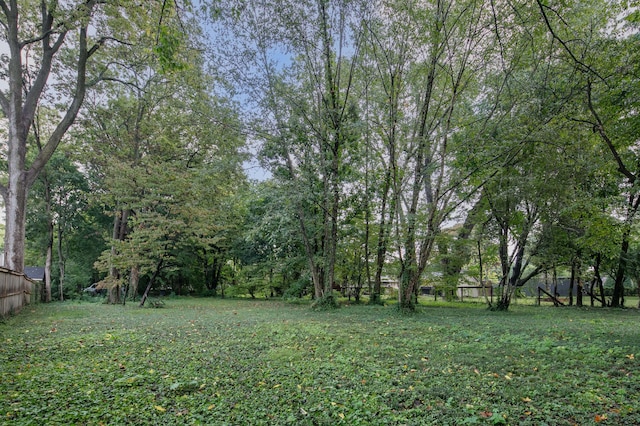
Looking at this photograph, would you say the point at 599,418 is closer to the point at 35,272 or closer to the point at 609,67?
the point at 609,67

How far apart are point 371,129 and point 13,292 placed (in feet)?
31.7

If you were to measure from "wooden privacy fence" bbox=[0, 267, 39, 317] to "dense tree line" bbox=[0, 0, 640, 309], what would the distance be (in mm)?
853

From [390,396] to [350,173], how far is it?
782 centimetres

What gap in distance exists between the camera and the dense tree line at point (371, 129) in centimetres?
673

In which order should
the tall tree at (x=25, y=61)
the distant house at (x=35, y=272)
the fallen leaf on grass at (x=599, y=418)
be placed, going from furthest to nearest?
the distant house at (x=35, y=272), the tall tree at (x=25, y=61), the fallen leaf on grass at (x=599, y=418)

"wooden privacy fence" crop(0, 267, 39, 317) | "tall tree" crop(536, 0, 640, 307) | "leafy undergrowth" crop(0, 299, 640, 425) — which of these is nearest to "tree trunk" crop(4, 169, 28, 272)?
"wooden privacy fence" crop(0, 267, 39, 317)

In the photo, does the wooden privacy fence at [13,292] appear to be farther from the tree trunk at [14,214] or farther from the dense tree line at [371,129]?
the dense tree line at [371,129]

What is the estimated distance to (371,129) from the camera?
968cm

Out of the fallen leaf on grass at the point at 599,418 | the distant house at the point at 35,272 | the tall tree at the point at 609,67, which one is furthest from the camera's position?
the distant house at the point at 35,272

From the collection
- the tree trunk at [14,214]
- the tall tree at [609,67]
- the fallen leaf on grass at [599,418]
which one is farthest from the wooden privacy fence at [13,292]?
the tall tree at [609,67]

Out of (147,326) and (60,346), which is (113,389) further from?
(147,326)

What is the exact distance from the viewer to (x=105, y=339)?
4730 millimetres

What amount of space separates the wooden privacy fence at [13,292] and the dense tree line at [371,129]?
85cm

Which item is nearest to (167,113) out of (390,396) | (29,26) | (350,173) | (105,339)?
(29,26)
